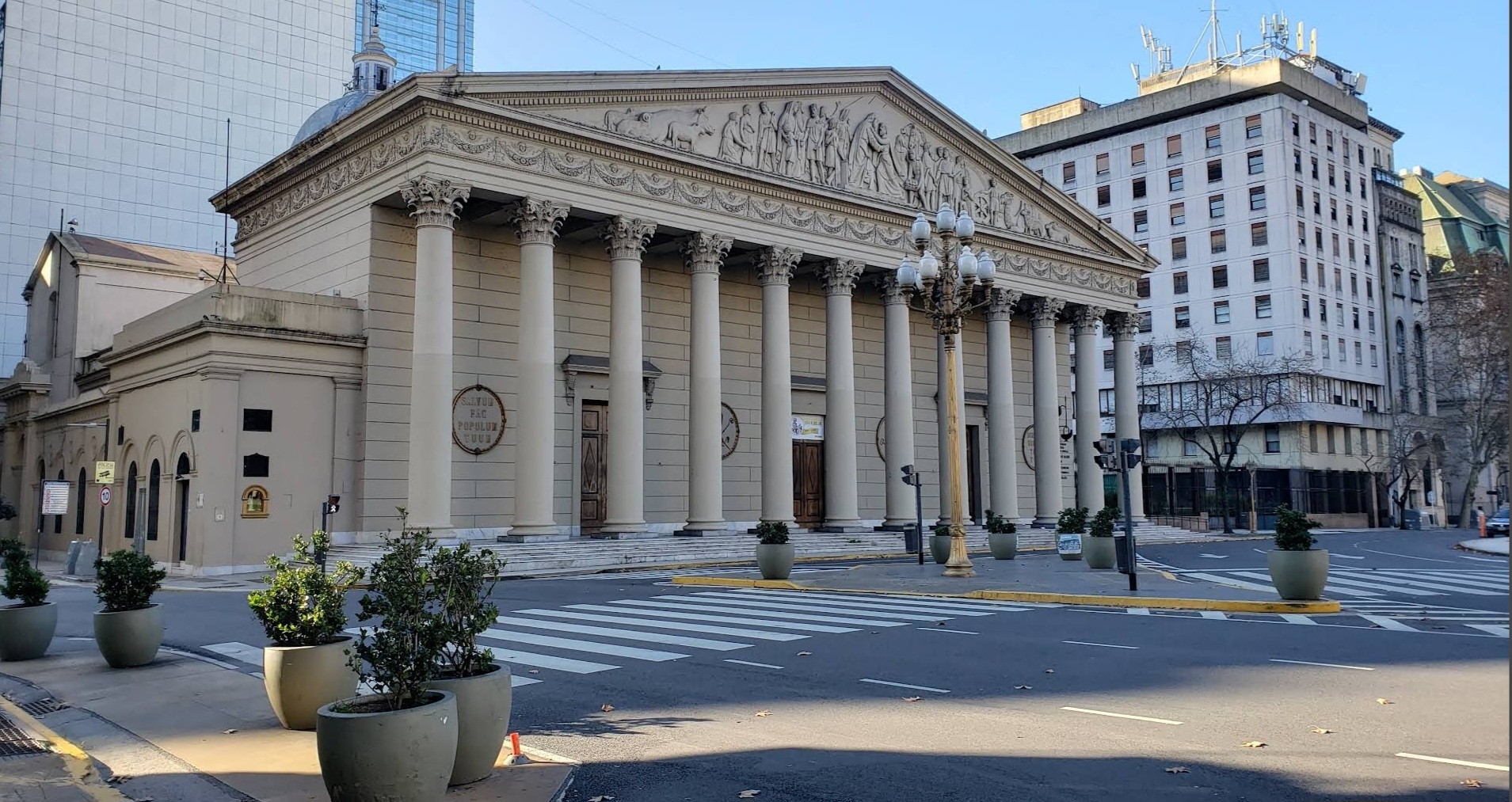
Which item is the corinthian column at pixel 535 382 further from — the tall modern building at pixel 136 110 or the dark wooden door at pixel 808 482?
the tall modern building at pixel 136 110

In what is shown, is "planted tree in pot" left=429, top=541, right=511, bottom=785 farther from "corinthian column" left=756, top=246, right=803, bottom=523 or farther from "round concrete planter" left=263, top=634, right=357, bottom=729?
"corinthian column" left=756, top=246, right=803, bottom=523

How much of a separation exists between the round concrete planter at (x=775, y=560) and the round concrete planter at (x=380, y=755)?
713 inches

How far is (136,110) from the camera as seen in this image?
78.4 m

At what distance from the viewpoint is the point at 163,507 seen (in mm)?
31797

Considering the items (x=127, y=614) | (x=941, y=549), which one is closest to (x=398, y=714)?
(x=127, y=614)

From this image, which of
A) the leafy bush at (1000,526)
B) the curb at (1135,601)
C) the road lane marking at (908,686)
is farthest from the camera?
the leafy bush at (1000,526)

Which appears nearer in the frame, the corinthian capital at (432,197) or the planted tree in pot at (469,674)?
the planted tree in pot at (469,674)

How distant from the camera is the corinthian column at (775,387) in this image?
3731 centimetres

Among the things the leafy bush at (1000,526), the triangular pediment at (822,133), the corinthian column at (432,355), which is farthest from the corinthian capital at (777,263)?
the leafy bush at (1000,526)

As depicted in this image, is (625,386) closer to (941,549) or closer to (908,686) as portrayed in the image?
(941,549)

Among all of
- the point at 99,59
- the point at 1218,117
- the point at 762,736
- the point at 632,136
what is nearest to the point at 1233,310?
the point at 1218,117

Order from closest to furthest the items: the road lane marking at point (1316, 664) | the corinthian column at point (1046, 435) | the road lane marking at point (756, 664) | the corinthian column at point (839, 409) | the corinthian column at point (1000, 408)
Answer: the road lane marking at point (1316, 664) < the road lane marking at point (756, 664) < the corinthian column at point (839, 409) < the corinthian column at point (1000, 408) < the corinthian column at point (1046, 435)

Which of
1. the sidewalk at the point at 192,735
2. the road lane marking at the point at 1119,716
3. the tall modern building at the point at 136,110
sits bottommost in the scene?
the sidewalk at the point at 192,735

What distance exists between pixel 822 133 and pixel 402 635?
35.8 meters
